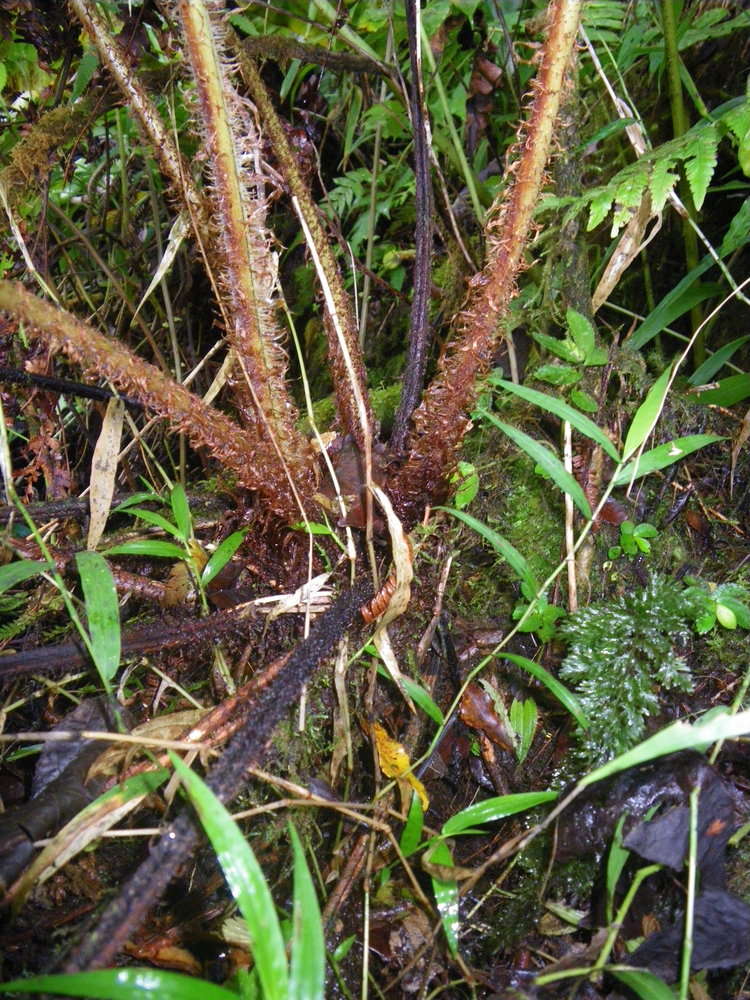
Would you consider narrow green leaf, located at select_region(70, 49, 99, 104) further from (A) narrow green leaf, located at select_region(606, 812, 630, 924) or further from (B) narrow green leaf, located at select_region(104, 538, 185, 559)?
(A) narrow green leaf, located at select_region(606, 812, 630, 924)

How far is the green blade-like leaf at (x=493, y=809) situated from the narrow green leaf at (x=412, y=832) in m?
0.04

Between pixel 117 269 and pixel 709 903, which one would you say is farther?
pixel 117 269

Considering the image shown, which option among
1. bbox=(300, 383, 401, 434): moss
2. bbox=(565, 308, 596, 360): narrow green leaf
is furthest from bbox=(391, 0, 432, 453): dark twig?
bbox=(565, 308, 596, 360): narrow green leaf

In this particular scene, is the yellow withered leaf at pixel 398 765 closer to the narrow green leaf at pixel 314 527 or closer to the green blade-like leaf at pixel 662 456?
the narrow green leaf at pixel 314 527

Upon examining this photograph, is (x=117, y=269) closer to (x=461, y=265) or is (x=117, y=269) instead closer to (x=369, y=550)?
(x=461, y=265)

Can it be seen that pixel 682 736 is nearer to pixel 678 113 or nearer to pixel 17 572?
pixel 17 572

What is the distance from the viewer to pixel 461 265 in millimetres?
1723

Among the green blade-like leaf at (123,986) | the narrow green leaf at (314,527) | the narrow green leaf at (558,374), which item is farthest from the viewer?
the narrow green leaf at (558,374)

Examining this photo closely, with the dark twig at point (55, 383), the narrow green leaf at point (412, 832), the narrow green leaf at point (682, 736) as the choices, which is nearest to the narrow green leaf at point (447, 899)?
the narrow green leaf at point (412, 832)

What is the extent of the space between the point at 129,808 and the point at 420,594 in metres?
0.63

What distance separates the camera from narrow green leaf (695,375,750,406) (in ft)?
4.53

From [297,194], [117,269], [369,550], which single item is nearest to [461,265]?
[297,194]

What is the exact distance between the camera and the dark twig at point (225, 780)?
66 cm

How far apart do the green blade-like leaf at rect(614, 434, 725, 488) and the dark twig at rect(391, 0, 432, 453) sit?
0.45 m
